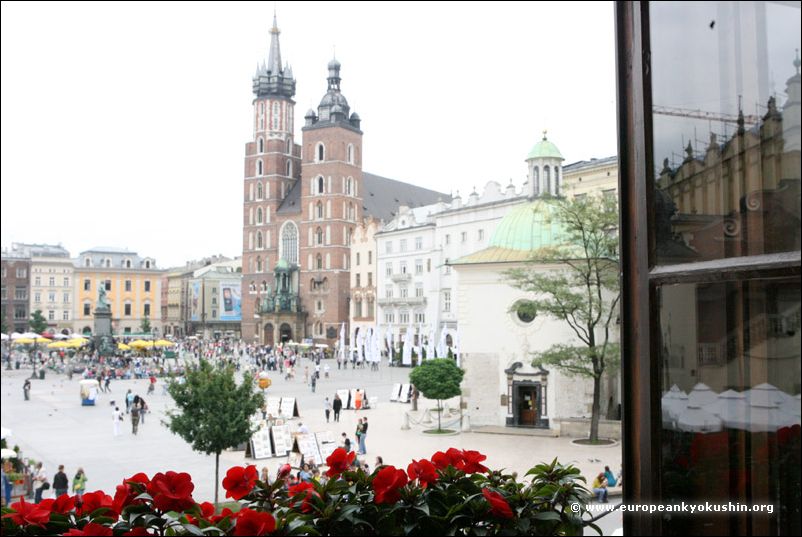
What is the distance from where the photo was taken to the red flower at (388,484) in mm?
948

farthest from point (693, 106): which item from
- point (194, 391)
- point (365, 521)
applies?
point (194, 391)

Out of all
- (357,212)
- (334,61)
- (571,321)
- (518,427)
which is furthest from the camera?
(357,212)

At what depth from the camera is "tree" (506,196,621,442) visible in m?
8.36

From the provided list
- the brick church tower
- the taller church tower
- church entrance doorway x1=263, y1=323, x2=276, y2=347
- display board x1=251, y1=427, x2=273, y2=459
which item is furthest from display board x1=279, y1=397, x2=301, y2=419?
the brick church tower

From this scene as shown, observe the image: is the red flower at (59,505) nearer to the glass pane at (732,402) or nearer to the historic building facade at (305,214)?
the glass pane at (732,402)

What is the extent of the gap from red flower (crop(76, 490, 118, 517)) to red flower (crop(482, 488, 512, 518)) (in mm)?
510

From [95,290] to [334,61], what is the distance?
495 inches

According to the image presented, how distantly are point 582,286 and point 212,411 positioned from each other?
17.4 feet

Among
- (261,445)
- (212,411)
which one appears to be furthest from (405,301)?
(212,411)

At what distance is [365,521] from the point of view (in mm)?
922

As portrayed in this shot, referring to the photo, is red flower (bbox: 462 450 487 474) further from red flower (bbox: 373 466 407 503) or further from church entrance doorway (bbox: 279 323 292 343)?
church entrance doorway (bbox: 279 323 292 343)

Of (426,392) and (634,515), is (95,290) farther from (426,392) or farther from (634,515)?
(634,515)

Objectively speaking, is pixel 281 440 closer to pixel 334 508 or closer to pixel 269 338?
pixel 334 508

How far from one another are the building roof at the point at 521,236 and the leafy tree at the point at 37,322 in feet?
25.9
